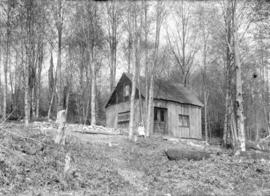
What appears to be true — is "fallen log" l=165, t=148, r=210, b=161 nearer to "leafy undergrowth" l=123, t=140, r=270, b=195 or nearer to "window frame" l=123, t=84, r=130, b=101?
"leafy undergrowth" l=123, t=140, r=270, b=195

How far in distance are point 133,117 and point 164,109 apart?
874 centimetres

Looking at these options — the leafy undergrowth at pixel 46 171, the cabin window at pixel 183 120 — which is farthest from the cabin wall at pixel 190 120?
the leafy undergrowth at pixel 46 171

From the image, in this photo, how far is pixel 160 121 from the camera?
79.2 feet

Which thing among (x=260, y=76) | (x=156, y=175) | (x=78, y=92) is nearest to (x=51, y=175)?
(x=156, y=175)

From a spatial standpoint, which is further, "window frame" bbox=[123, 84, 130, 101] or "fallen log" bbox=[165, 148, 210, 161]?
"window frame" bbox=[123, 84, 130, 101]

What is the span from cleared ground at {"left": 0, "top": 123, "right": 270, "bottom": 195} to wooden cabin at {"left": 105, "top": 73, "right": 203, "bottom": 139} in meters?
11.5

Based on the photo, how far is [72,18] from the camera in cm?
2536

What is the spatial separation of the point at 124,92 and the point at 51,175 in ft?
60.6

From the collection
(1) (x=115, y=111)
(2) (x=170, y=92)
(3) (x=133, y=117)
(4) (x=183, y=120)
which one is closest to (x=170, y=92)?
(2) (x=170, y=92)

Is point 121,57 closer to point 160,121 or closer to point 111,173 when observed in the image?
point 160,121

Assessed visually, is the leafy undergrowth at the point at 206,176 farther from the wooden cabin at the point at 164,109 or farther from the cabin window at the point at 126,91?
the cabin window at the point at 126,91

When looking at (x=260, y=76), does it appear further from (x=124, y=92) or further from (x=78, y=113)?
(x=78, y=113)

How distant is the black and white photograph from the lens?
8.06 meters

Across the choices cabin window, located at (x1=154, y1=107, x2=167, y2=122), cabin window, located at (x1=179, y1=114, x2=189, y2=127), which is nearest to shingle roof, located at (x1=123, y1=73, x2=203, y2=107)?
cabin window, located at (x1=154, y1=107, x2=167, y2=122)
